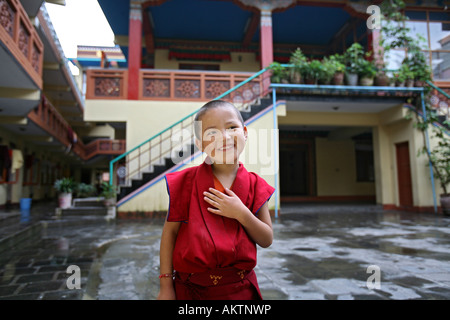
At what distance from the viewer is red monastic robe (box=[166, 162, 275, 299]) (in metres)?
0.93

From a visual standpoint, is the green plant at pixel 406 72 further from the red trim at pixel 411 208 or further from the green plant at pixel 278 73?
the red trim at pixel 411 208

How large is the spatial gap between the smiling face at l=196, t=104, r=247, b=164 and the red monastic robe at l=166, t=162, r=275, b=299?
0.10m

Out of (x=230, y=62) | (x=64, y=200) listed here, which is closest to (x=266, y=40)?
(x=230, y=62)

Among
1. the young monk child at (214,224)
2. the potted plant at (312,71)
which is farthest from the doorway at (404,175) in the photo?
the young monk child at (214,224)

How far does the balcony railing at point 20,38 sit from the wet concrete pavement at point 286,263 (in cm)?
357

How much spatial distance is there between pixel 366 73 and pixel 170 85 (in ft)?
19.3

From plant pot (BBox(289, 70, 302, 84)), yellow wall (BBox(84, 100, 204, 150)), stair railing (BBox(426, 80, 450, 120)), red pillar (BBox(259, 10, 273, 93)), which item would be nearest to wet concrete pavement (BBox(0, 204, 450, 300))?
yellow wall (BBox(84, 100, 204, 150))

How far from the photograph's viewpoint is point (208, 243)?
3.02 feet

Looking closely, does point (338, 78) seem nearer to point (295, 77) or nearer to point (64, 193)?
point (295, 77)

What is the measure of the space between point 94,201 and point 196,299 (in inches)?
320

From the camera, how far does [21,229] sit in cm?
548

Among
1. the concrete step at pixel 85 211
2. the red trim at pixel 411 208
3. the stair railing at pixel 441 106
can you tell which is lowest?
the red trim at pixel 411 208

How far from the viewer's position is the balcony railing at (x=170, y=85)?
892cm
